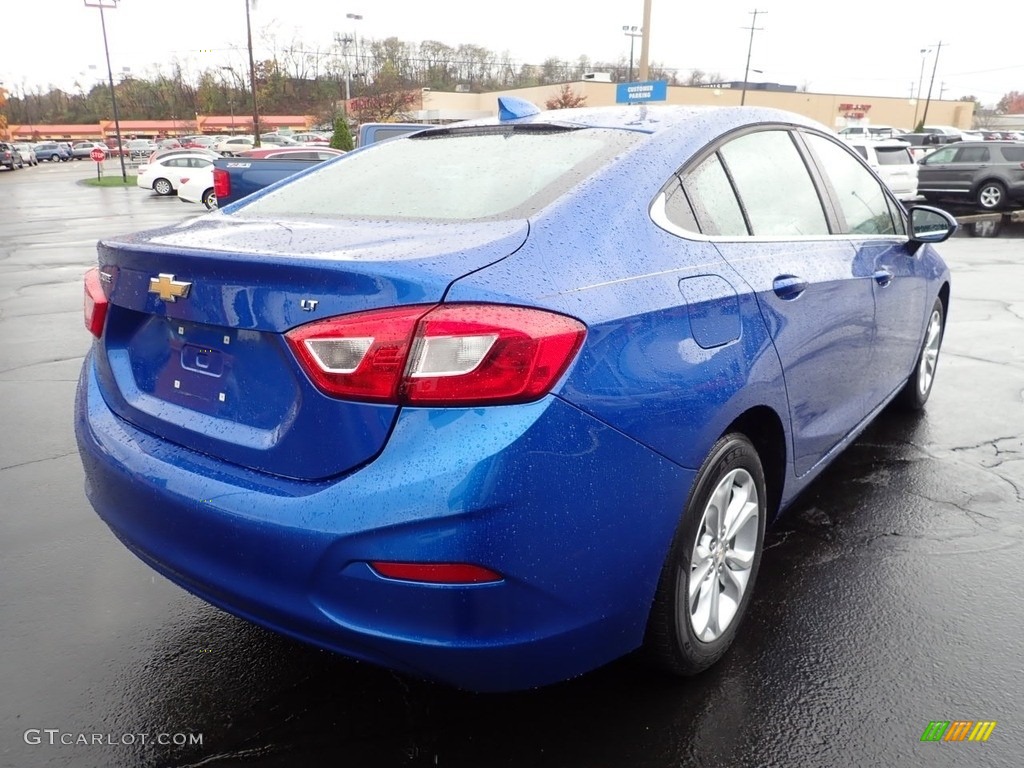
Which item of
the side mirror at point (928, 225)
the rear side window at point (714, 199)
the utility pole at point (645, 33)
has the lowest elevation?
the side mirror at point (928, 225)

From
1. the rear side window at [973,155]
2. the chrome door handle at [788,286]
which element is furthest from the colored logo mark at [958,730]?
the rear side window at [973,155]

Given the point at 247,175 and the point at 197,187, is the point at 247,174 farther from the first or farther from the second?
the point at 197,187

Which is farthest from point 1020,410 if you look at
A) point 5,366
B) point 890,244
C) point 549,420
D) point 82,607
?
point 5,366

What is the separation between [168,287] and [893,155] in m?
20.1

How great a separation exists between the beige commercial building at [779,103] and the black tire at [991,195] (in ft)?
161

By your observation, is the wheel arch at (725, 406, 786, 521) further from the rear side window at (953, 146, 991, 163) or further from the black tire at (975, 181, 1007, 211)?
the rear side window at (953, 146, 991, 163)

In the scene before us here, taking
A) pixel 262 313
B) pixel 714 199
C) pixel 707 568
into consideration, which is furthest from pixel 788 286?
pixel 262 313

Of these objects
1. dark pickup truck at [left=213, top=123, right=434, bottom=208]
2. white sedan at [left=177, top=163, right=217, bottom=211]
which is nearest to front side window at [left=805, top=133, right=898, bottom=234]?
dark pickup truck at [left=213, top=123, right=434, bottom=208]

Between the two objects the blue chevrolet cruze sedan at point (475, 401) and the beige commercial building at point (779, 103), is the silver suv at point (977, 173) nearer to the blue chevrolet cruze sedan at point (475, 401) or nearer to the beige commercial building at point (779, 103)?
the blue chevrolet cruze sedan at point (475, 401)

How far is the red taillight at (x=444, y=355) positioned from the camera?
172 centimetres

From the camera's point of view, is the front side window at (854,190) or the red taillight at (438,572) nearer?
the red taillight at (438,572)

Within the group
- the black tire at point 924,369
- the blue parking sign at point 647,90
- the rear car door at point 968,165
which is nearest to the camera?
the black tire at point 924,369

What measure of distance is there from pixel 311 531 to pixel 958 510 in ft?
10.2

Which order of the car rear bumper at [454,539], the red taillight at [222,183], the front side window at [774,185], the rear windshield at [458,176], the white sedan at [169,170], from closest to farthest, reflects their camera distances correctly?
the car rear bumper at [454,539] < the rear windshield at [458,176] < the front side window at [774,185] < the red taillight at [222,183] < the white sedan at [169,170]
